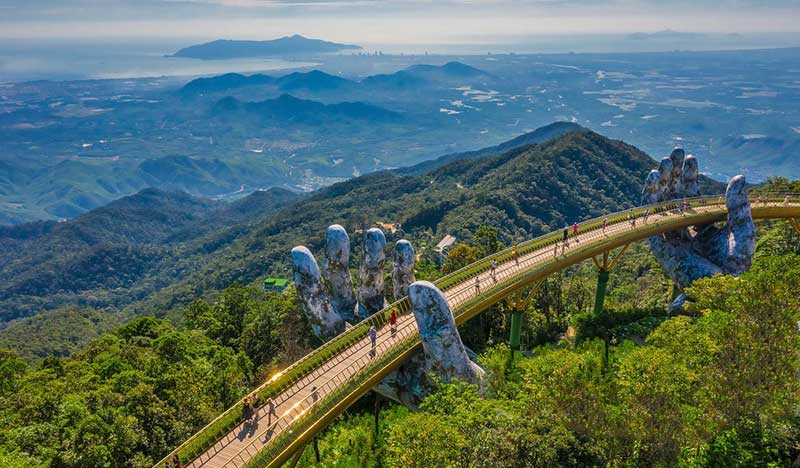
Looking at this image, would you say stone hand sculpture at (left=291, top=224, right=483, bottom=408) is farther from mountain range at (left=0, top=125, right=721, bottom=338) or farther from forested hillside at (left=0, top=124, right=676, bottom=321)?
forested hillside at (left=0, top=124, right=676, bottom=321)

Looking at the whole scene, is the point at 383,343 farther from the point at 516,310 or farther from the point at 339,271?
the point at 516,310

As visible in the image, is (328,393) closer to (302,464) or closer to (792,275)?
(302,464)

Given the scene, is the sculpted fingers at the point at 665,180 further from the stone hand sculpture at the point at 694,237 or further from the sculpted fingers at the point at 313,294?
the sculpted fingers at the point at 313,294

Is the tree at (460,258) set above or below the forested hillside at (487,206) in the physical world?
above

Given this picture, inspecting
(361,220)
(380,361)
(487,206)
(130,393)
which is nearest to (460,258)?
(380,361)

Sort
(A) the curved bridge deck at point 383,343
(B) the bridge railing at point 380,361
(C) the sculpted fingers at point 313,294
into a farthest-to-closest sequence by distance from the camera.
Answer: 1. (C) the sculpted fingers at point 313,294
2. (A) the curved bridge deck at point 383,343
3. (B) the bridge railing at point 380,361

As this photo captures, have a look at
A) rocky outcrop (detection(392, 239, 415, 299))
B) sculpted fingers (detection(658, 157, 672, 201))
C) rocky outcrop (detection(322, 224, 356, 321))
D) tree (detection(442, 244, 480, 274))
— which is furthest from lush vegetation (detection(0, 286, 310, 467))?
sculpted fingers (detection(658, 157, 672, 201))

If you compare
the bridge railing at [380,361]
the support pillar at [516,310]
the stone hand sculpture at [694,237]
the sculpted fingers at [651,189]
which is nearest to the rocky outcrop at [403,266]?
the bridge railing at [380,361]
